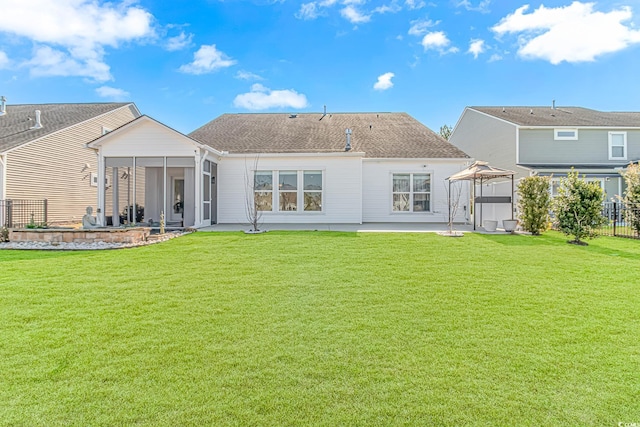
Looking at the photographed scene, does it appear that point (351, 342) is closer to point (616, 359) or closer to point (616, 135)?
point (616, 359)

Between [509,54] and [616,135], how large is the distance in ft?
26.4

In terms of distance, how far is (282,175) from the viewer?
50.3ft

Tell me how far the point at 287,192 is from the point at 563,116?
18828 mm

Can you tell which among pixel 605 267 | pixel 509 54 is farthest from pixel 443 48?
pixel 605 267

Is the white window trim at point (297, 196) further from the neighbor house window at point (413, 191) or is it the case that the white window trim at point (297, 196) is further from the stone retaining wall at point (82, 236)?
the stone retaining wall at point (82, 236)

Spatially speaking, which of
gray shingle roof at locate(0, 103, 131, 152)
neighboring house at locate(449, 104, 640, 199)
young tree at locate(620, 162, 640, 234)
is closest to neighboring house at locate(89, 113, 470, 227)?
gray shingle roof at locate(0, 103, 131, 152)

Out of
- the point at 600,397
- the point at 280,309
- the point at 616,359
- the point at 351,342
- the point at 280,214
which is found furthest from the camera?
the point at 280,214

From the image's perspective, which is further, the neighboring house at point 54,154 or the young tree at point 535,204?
the neighboring house at point 54,154

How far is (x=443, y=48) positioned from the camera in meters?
21.1

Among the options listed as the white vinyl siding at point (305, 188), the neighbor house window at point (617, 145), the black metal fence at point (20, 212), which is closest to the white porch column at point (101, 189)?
the black metal fence at point (20, 212)

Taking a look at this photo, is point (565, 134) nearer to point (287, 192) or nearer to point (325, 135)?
point (325, 135)

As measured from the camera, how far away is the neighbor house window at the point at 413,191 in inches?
641

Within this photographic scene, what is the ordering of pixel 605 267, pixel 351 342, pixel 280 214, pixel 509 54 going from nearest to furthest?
pixel 351 342, pixel 605 267, pixel 280 214, pixel 509 54

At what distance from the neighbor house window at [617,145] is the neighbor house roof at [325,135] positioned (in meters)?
10.8
